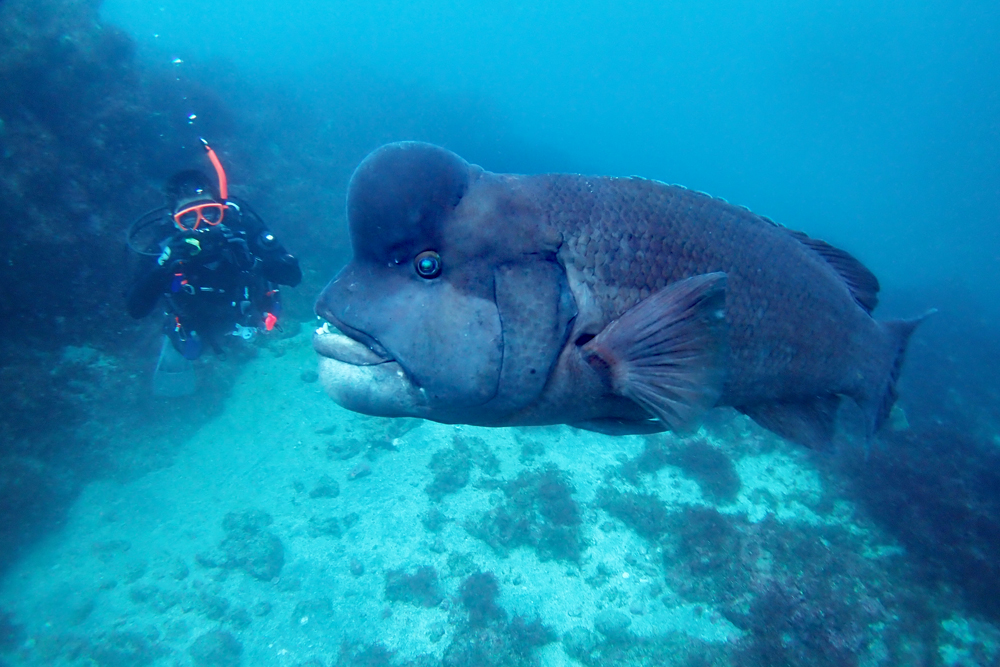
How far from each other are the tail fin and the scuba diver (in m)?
7.42

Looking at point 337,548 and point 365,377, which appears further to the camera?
point 337,548

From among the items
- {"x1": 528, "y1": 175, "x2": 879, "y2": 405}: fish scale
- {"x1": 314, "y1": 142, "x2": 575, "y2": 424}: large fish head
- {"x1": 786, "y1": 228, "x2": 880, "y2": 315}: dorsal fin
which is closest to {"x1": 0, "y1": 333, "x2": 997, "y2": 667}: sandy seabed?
{"x1": 786, "y1": 228, "x2": 880, "y2": 315}: dorsal fin

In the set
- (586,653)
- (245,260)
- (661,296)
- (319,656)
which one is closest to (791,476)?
(586,653)

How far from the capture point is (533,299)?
1.94 m

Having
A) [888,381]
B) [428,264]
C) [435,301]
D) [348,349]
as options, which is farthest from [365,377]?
[888,381]

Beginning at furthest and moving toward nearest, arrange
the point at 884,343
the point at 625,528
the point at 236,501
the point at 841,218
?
the point at 841,218, the point at 236,501, the point at 625,528, the point at 884,343

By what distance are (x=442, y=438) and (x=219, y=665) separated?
605 centimetres

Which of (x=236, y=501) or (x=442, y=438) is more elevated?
(x=442, y=438)

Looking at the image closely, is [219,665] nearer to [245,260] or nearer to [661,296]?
[245,260]

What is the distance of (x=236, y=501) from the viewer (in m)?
10.8

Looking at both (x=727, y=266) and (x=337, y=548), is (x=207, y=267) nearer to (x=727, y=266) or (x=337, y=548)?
(x=337, y=548)

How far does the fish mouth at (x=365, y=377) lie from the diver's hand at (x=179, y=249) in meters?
6.25

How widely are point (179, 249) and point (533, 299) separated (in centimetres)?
698

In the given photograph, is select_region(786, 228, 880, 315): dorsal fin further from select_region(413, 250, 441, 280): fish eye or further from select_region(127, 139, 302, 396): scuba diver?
select_region(127, 139, 302, 396): scuba diver
